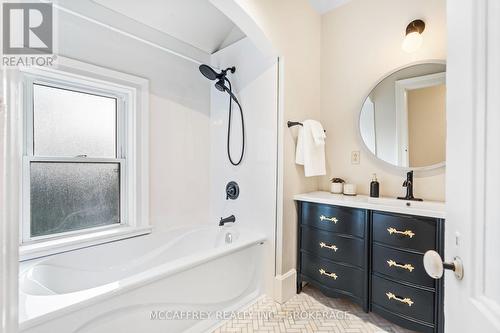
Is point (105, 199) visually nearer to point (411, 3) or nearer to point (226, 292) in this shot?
point (226, 292)

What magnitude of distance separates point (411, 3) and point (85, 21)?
257 cm

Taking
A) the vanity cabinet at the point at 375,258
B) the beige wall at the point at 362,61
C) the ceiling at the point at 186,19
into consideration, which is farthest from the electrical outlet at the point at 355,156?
the ceiling at the point at 186,19

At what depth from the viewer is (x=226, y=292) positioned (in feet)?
5.75

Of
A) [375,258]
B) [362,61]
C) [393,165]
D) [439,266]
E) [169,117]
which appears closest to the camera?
[439,266]

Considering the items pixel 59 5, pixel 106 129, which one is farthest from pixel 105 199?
pixel 59 5

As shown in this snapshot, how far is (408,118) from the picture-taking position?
→ 1.92 meters

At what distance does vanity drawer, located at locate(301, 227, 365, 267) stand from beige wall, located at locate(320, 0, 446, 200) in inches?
23.4

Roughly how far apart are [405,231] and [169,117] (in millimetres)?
2140

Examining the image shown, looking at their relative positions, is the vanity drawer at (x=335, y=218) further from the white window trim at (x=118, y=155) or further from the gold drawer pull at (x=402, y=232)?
the white window trim at (x=118, y=155)

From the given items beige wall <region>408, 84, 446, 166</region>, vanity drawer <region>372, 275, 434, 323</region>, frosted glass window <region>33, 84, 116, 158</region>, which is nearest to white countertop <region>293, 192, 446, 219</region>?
beige wall <region>408, 84, 446, 166</region>

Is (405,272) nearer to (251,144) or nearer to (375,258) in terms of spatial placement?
(375,258)

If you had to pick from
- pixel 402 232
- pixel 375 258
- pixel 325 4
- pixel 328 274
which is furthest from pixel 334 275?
pixel 325 4

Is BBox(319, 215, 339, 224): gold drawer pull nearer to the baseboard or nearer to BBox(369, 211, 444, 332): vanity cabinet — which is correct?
BBox(369, 211, 444, 332): vanity cabinet

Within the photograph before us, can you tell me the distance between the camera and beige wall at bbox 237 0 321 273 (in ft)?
6.23
